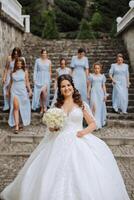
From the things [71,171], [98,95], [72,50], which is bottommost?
[71,171]

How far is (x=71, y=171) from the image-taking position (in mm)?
4996

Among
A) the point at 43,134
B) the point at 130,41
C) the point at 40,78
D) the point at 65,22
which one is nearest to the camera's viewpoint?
the point at 43,134

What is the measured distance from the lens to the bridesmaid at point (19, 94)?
427 inches

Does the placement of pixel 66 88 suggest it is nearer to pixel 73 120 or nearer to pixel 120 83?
pixel 73 120

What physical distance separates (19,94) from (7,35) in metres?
4.51

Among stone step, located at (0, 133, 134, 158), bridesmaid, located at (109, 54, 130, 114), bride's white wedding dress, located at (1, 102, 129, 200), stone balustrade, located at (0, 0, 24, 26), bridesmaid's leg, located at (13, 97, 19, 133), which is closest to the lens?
bride's white wedding dress, located at (1, 102, 129, 200)

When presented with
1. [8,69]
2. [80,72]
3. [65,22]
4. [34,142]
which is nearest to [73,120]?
[34,142]

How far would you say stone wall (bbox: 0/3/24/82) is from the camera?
14.0 meters

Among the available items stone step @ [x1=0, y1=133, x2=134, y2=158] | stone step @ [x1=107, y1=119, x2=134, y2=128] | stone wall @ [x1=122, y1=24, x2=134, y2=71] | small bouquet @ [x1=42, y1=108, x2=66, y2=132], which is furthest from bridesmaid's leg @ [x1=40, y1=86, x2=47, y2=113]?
small bouquet @ [x1=42, y1=108, x2=66, y2=132]

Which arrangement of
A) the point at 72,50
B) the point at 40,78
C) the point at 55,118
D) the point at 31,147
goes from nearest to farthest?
the point at 55,118, the point at 31,147, the point at 40,78, the point at 72,50

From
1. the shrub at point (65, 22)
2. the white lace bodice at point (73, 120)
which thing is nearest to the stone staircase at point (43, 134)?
the white lace bodice at point (73, 120)

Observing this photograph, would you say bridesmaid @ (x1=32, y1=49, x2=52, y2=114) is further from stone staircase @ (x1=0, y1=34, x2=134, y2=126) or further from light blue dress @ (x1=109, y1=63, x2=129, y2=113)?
stone staircase @ (x1=0, y1=34, x2=134, y2=126)

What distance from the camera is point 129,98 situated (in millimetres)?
13594

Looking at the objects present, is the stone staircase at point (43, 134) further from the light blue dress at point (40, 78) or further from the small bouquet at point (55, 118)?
the small bouquet at point (55, 118)
